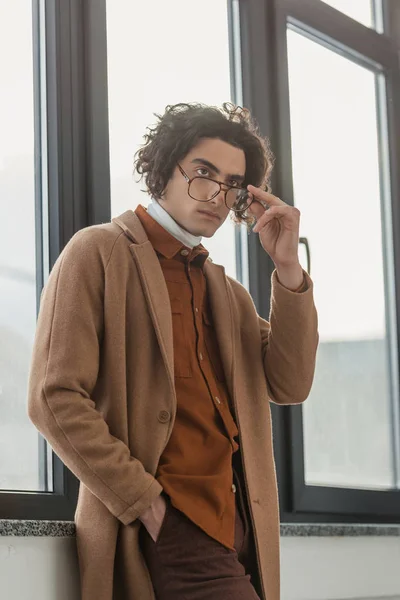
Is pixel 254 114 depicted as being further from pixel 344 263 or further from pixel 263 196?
pixel 263 196

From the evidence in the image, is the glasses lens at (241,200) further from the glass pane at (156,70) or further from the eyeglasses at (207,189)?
the glass pane at (156,70)

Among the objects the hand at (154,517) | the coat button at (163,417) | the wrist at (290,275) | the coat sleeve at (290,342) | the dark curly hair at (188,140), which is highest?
the dark curly hair at (188,140)

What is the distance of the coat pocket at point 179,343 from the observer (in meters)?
1.70

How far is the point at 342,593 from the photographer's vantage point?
8.25 ft

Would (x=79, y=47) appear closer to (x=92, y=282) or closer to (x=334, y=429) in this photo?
(x=92, y=282)

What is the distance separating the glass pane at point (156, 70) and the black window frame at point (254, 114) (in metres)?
0.07

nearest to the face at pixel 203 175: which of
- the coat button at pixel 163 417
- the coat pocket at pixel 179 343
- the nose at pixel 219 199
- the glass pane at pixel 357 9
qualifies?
the nose at pixel 219 199

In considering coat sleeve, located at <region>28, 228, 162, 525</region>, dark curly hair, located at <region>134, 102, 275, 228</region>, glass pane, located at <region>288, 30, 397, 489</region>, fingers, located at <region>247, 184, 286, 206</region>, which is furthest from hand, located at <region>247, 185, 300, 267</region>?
glass pane, located at <region>288, 30, 397, 489</region>

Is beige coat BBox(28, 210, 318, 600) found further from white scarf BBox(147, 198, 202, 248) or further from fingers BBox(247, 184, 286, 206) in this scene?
fingers BBox(247, 184, 286, 206)

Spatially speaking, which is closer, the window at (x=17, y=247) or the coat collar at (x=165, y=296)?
the coat collar at (x=165, y=296)

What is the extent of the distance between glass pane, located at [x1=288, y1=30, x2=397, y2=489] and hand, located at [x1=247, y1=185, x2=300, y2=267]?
106 centimetres

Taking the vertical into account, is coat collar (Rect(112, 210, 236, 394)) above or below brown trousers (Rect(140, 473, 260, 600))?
above

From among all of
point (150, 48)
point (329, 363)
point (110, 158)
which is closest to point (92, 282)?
point (110, 158)

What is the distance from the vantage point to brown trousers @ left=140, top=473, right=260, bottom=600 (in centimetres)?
155
